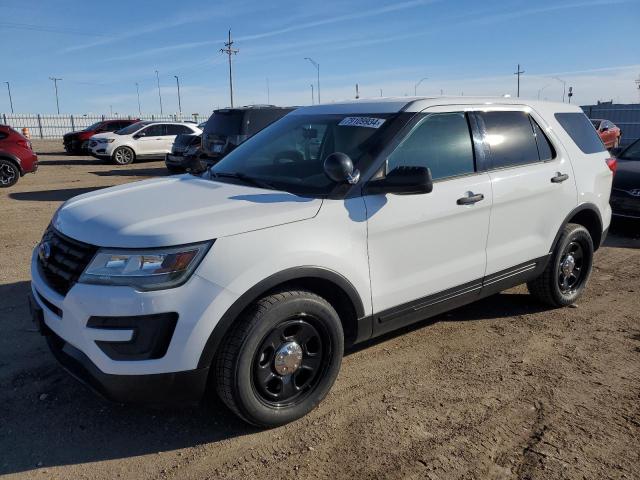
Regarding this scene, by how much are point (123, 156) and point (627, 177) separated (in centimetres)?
1591

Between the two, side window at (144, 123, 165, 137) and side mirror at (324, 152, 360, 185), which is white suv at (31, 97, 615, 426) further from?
side window at (144, 123, 165, 137)

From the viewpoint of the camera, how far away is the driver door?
3473mm

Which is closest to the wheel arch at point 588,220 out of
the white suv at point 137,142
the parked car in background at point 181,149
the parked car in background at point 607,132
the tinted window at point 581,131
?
the tinted window at point 581,131

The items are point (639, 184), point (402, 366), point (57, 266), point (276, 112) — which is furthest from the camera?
point (276, 112)

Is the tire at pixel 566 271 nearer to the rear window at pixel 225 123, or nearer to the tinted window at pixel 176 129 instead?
the rear window at pixel 225 123

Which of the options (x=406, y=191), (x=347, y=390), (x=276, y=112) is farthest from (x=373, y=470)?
(x=276, y=112)

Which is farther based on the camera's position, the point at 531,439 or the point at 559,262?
the point at 559,262

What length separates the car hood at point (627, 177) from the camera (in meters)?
8.33

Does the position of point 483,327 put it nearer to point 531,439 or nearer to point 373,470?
point 531,439

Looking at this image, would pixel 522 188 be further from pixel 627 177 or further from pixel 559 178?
pixel 627 177

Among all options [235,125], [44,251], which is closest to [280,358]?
[44,251]

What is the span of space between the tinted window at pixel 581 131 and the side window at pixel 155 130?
16722 mm

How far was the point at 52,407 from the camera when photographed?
135 inches

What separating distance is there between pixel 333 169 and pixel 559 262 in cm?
272
